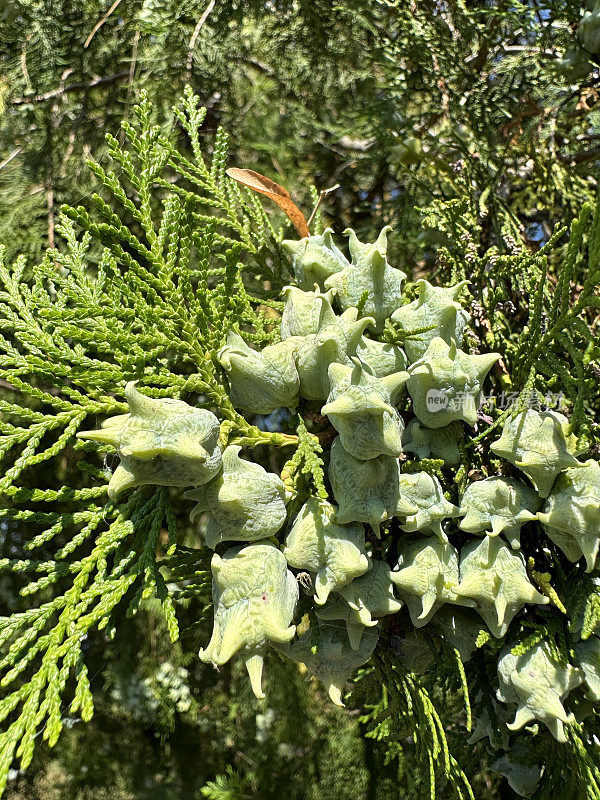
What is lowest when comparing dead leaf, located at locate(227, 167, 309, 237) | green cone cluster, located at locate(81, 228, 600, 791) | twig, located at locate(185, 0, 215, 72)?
green cone cluster, located at locate(81, 228, 600, 791)

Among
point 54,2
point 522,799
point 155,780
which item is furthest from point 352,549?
A: point 54,2

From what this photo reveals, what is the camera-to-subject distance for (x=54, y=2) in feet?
5.94

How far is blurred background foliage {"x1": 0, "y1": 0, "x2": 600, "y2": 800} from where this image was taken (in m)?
1.65

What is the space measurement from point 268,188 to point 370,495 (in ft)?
2.25

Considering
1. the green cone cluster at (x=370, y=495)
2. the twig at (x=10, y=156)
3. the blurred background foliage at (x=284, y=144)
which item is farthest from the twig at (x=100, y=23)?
the green cone cluster at (x=370, y=495)

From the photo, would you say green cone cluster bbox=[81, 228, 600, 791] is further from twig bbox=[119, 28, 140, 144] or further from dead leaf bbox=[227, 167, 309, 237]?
twig bbox=[119, 28, 140, 144]

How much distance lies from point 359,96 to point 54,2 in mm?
1004

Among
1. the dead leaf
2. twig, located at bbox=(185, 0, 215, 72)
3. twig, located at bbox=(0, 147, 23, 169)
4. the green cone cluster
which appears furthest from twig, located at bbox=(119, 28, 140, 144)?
the green cone cluster

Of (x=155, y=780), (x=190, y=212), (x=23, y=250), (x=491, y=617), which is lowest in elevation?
(x=155, y=780)

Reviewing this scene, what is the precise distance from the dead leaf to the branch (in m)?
0.94

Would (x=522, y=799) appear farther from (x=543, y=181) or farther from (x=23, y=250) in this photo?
(x=23, y=250)

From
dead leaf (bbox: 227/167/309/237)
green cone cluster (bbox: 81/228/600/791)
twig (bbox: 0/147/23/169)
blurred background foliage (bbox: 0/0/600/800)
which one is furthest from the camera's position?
twig (bbox: 0/147/23/169)

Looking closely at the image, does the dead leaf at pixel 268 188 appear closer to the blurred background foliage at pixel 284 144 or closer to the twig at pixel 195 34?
the blurred background foliage at pixel 284 144

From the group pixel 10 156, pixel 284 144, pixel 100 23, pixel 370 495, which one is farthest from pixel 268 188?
pixel 10 156
